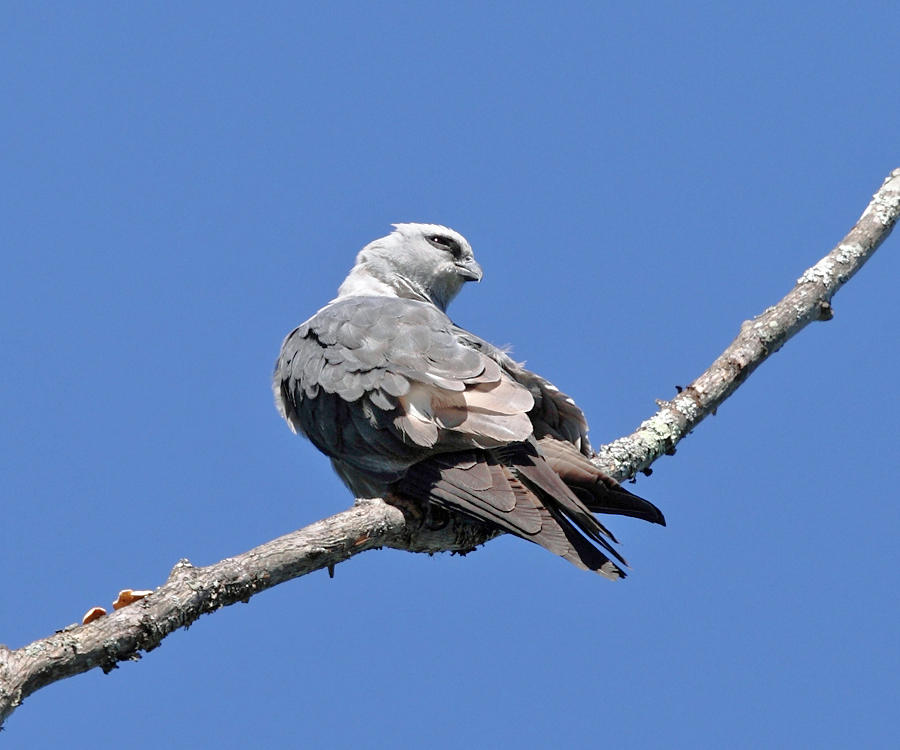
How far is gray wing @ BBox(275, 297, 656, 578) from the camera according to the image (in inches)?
181

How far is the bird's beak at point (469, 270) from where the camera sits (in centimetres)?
729

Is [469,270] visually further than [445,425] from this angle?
Yes

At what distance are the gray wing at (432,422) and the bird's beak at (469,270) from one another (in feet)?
5.73

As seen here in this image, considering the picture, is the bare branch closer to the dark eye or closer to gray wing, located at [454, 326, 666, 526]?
gray wing, located at [454, 326, 666, 526]

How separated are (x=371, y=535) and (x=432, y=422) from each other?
28.5 inches

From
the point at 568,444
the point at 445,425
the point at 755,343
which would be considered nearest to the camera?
the point at 445,425

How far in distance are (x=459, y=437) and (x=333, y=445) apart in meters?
0.83

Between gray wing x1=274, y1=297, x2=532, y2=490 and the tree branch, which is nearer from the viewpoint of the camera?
the tree branch

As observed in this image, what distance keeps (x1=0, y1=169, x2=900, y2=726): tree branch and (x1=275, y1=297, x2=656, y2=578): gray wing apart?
28cm

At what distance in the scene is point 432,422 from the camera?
190 inches

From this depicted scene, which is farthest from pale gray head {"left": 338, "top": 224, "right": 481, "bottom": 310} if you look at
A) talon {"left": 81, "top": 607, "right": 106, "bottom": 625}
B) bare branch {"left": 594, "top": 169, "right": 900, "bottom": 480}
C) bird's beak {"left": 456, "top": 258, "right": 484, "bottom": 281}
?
talon {"left": 81, "top": 607, "right": 106, "bottom": 625}

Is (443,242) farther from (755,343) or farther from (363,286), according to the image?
(755,343)

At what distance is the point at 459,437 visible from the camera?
482cm

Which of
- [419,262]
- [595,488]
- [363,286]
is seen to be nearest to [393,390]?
[595,488]
